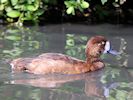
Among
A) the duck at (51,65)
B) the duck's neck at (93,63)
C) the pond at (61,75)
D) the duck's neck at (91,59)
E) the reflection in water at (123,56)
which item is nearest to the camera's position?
the pond at (61,75)

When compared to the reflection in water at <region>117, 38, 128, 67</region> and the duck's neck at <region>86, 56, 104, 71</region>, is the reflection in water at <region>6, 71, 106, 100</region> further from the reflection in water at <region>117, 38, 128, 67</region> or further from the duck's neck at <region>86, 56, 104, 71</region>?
the reflection in water at <region>117, 38, 128, 67</region>

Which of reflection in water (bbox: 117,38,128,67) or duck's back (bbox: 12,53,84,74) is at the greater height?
duck's back (bbox: 12,53,84,74)

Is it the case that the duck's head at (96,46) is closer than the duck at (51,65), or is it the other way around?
the duck at (51,65)

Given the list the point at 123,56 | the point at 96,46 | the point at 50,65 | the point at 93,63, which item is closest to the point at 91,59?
the point at 93,63

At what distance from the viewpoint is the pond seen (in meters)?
7.19

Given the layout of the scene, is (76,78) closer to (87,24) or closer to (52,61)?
(52,61)

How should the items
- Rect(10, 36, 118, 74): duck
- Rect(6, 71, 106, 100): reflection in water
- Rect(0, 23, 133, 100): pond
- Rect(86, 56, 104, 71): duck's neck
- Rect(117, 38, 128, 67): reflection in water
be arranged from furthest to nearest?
Rect(117, 38, 128, 67): reflection in water < Rect(86, 56, 104, 71): duck's neck < Rect(10, 36, 118, 74): duck < Rect(6, 71, 106, 100): reflection in water < Rect(0, 23, 133, 100): pond

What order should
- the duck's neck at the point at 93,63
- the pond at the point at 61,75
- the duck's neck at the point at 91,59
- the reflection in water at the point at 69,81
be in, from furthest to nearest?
the duck's neck at the point at 91,59, the duck's neck at the point at 93,63, the reflection in water at the point at 69,81, the pond at the point at 61,75

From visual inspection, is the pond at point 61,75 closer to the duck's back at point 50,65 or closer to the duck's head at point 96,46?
the duck's back at point 50,65

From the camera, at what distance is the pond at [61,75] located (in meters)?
7.19

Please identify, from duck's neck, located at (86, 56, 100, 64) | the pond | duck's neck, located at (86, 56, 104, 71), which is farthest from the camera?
duck's neck, located at (86, 56, 100, 64)

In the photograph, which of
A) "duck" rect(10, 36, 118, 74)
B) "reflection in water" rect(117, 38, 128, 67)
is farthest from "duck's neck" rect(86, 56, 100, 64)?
"reflection in water" rect(117, 38, 128, 67)

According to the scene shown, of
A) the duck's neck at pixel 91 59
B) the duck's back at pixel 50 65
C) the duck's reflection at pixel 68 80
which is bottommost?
the duck's reflection at pixel 68 80

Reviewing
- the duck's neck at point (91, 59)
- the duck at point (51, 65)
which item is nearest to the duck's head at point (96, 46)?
the duck's neck at point (91, 59)
